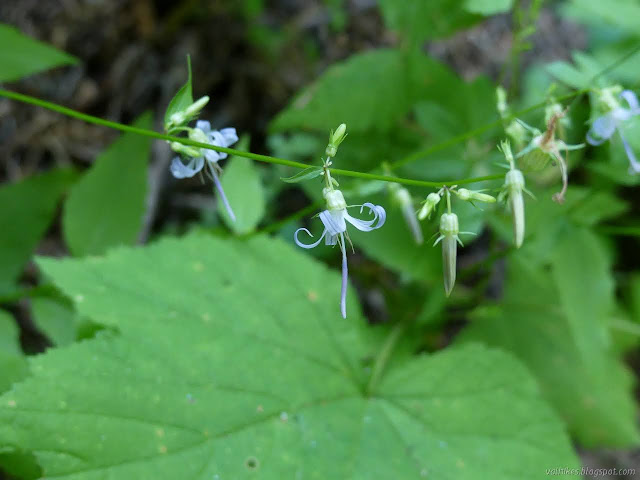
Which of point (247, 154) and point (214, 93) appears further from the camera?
point (214, 93)

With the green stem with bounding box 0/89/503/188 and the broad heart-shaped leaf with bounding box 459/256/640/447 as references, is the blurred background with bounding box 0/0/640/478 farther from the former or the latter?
the green stem with bounding box 0/89/503/188

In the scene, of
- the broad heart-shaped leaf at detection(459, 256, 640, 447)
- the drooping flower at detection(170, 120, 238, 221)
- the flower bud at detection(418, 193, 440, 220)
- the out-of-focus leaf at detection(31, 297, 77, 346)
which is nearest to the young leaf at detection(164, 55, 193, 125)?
the drooping flower at detection(170, 120, 238, 221)

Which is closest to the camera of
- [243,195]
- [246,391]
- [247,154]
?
[247,154]

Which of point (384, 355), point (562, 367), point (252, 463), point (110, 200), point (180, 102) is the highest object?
point (180, 102)

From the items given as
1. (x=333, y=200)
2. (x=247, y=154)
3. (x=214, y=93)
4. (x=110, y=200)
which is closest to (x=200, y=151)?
(x=247, y=154)

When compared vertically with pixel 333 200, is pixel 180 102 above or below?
above

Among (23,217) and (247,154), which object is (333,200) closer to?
(247,154)

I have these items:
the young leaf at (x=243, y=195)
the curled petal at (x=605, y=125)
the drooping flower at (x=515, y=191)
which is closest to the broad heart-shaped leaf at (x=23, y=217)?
the young leaf at (x=243, y=195)
